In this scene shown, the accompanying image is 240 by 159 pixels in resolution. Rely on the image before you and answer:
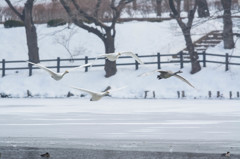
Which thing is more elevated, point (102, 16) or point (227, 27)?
point (102, 16)

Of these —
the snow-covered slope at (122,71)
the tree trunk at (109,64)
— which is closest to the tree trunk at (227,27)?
the snow-covered slope at (122,71)

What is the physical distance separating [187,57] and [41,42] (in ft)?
51.0

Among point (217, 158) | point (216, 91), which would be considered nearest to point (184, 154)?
point (217, 158)

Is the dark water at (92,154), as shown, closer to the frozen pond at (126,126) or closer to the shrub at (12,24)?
the frozen pond at (126,126)

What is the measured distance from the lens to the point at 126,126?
23828 mm

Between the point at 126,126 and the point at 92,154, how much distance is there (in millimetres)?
5912

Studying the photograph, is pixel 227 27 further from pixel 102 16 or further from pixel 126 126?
pixel 126 126

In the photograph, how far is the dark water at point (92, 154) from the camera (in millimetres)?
17469

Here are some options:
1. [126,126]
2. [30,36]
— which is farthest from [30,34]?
[126,126]

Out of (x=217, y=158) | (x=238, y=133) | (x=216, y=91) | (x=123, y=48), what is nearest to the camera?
(x=217, y=158)

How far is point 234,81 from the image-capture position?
4328 centimetres

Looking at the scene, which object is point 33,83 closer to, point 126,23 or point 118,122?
point 126,23

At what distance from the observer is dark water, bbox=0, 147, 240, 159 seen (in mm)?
17469

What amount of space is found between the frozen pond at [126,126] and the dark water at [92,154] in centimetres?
63
